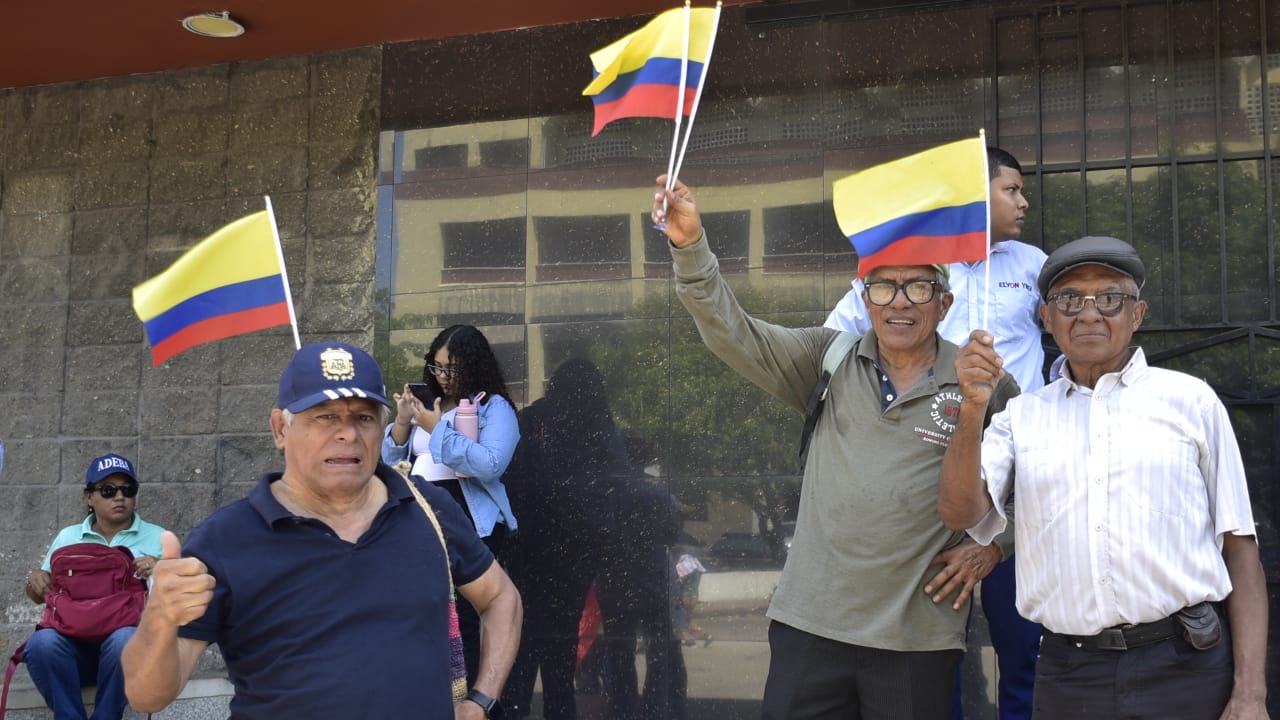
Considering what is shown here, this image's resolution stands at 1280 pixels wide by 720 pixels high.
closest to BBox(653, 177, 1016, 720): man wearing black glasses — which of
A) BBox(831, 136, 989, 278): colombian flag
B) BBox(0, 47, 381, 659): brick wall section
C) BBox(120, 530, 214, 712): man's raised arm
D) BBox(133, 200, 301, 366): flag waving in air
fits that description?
BBox(831, 136, 989, 278): colombian flag

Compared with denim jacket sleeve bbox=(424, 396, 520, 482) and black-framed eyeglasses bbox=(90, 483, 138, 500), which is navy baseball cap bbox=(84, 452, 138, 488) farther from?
denim jacket sleeve bbox=(424, 396, 520, 482)

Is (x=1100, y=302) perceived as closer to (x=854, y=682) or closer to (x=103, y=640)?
(x=854, y=682)

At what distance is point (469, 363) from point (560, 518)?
851 millimetres

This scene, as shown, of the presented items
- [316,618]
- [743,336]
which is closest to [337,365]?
[316,618]

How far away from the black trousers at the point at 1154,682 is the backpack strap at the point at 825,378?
1.03 meters

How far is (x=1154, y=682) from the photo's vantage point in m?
3.13

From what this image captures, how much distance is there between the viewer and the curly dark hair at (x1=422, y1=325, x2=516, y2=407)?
5.95 metres

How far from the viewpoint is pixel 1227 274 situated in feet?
17.3

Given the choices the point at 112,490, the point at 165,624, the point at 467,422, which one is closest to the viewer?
the point at 165,624

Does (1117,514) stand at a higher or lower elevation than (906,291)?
lower

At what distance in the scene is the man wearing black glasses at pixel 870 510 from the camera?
11.6 ft

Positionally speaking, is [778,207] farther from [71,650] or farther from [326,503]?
[71,650]

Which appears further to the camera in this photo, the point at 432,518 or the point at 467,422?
the point at 467,422

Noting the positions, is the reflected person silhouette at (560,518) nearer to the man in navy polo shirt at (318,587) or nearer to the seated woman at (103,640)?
the seated woman at (103,640)
